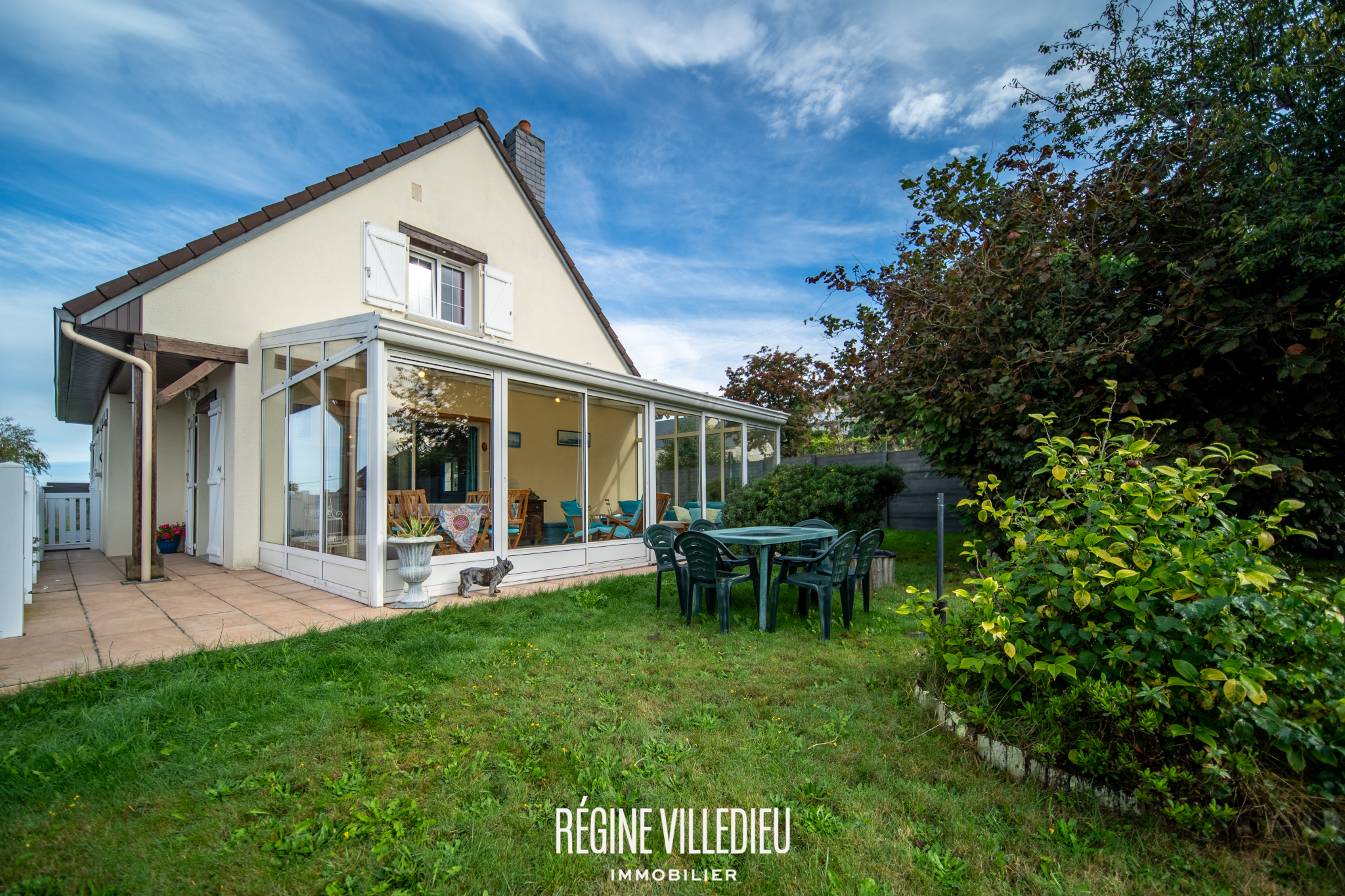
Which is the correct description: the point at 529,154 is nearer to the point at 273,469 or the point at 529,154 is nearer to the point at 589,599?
the point at 273,469

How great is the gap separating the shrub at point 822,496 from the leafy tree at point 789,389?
9.02 metres

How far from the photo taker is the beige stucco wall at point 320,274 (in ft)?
21.8

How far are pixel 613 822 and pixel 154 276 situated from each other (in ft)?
25.2

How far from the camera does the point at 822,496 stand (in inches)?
305

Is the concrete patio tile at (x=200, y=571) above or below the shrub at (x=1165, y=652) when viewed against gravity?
below

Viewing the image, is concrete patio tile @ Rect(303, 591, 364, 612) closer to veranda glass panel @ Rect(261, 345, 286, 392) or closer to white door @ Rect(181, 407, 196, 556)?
veranda glass panel @ Rect(261, 345, 286, 392)

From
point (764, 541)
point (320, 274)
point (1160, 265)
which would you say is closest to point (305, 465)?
point (320, 274)

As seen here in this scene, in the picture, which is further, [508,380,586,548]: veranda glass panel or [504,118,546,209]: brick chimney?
[504,118,546,209]: brick chimney

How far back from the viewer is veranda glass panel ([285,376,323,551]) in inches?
230

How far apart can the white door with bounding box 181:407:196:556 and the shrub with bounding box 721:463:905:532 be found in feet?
26.4

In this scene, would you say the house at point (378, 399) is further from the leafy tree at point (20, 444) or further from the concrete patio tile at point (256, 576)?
the leafy tree at point (20, 444)

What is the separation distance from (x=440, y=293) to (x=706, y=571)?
22.6 ft

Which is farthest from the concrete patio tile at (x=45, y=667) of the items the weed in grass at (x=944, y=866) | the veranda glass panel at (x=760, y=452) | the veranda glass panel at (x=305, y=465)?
the veranda glass panel at (x=760, y=452)

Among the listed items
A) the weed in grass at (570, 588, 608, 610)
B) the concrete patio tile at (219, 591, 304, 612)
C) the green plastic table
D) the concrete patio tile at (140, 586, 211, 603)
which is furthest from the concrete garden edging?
the concrete patio tile at (140, 586, 211, 603)
